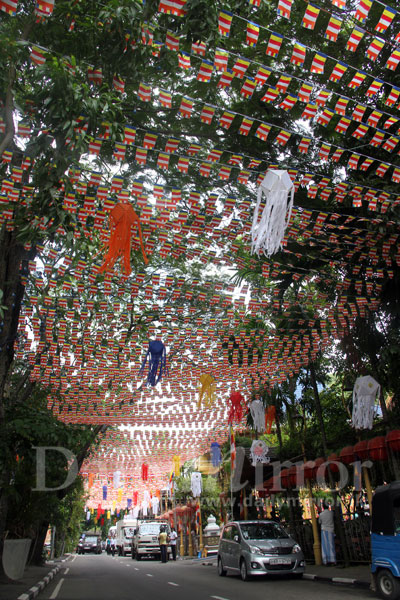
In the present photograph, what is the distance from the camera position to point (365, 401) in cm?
1210

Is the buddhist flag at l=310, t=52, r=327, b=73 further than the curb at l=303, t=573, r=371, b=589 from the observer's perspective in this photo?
No

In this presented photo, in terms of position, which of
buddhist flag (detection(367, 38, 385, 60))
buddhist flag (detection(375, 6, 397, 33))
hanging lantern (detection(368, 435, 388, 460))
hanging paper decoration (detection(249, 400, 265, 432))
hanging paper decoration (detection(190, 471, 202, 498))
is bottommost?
hanging lantern (detection(368, 435, 388, 460))

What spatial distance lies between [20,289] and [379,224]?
19.6ft

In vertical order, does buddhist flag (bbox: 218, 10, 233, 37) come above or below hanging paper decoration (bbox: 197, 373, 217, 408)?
above

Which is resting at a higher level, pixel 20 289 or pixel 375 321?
pixel 375 321

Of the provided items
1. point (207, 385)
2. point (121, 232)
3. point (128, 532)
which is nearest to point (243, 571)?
point (207, 385)

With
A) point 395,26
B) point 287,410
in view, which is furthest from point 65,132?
point 287,410

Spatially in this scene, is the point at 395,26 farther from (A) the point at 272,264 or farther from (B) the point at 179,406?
(B) the point at 179,406

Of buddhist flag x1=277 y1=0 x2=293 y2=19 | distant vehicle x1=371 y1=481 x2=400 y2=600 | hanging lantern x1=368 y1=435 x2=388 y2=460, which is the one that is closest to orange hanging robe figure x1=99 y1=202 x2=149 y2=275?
buddhist flag x1=277 y1=0 x2=293 y2=19

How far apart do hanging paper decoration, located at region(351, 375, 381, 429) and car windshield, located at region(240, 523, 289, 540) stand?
3.25 m

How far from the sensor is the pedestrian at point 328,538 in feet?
46.1

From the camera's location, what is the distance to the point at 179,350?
42.9ft

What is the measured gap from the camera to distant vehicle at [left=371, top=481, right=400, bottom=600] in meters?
7.87

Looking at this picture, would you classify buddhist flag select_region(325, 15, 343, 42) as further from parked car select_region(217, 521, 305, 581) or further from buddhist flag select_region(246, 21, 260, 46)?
parked car select_region(217, 521, 305, 581)
